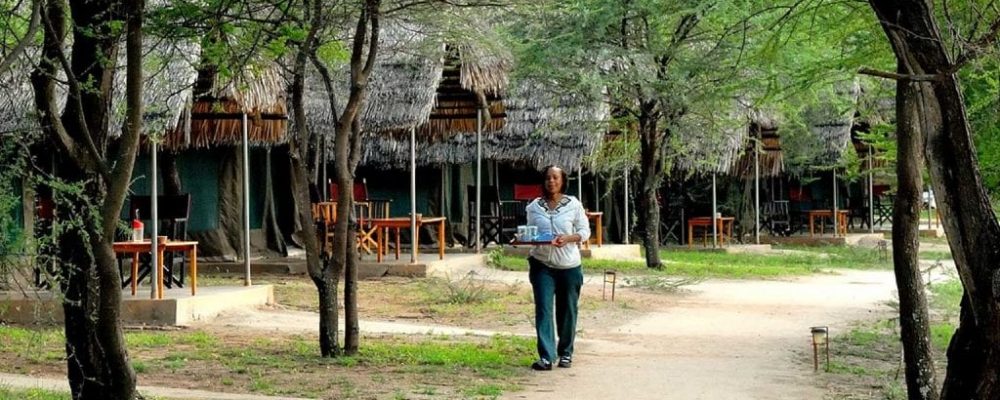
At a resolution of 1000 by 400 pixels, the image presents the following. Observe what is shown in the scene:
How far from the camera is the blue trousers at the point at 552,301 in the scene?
29.3 feet

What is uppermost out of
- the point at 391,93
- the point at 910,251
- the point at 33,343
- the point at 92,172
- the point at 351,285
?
the point at 391,93

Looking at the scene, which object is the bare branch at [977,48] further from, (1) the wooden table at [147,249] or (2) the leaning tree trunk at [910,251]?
(1) the wooden table at [147,249]

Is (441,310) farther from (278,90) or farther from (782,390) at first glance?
(782,390)

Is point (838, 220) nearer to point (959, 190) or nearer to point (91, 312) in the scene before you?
point (959, 190)

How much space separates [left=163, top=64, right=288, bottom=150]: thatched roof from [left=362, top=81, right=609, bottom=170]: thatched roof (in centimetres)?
448

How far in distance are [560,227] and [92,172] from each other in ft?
11.2

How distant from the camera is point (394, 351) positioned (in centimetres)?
993

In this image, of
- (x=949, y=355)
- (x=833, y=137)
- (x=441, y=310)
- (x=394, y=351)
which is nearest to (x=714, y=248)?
(x=833, y=137)

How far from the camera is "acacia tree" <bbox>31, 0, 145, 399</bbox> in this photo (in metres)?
6.14

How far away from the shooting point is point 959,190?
558cm

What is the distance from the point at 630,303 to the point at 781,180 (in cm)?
1847

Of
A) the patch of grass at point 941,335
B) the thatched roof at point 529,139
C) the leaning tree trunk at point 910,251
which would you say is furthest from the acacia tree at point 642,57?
the leaning tree trunk at point 910,251

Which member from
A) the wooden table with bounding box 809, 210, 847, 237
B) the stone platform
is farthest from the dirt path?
the wooden table with bounding box 809, 210, 847, 237

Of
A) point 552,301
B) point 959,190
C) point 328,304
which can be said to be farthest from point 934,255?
point 959,190
